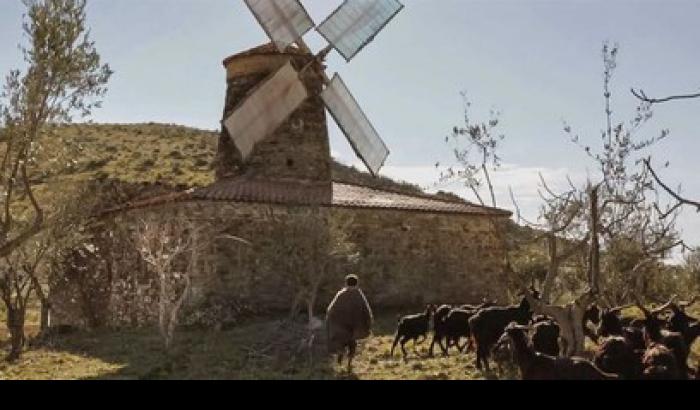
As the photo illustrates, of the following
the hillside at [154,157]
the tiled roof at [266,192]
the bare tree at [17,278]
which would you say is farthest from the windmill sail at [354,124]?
the hillside at [154,157]

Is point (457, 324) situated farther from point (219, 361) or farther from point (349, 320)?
point (219, 361)

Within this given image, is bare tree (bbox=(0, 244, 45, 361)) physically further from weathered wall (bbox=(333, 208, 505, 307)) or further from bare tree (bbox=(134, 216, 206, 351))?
weathered wall (bbox=(333, 208, 505, 307))

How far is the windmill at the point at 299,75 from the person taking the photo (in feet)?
72.3

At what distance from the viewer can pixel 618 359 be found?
8039mm

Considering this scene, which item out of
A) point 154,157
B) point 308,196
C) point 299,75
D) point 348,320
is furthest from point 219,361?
point 154,157

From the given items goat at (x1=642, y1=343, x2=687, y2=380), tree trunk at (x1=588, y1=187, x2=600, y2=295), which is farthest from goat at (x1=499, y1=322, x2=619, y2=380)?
tree trunk at (x1=588, y1=187, x2=600, y2=295)

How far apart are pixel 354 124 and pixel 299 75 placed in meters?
2.45

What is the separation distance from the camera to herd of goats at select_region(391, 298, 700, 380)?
25.4ft

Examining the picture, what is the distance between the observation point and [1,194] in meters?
14.3

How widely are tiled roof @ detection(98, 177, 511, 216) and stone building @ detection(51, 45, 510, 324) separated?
0.04 m

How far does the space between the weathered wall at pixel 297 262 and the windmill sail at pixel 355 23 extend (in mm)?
5569

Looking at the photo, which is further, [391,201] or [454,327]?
[391,201]

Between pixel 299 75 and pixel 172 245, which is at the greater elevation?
pixel 299 75
